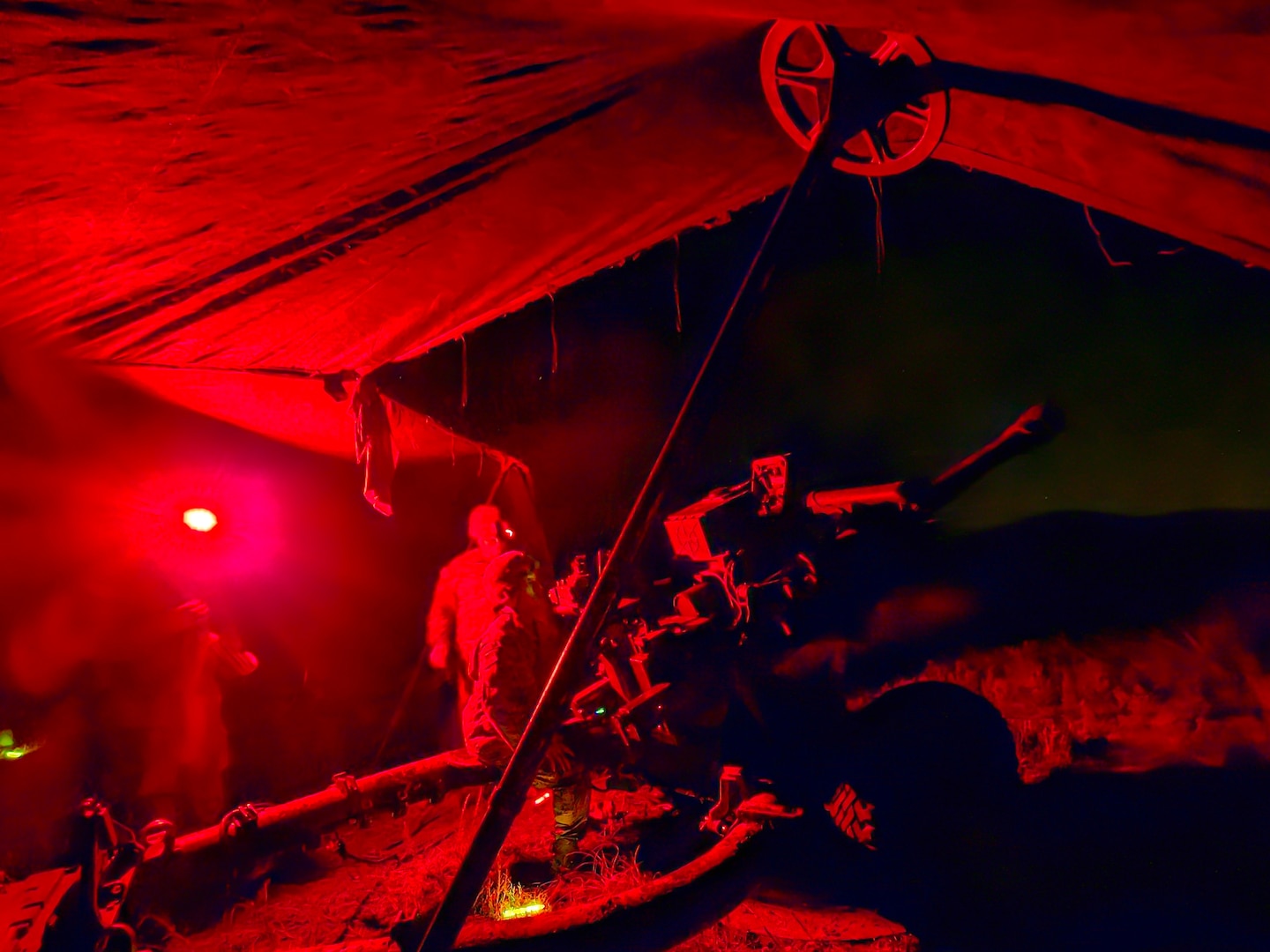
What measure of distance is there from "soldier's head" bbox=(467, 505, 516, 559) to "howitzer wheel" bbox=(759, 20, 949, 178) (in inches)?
179

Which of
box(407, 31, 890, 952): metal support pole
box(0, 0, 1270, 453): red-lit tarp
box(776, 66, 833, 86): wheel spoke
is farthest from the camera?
box(776, 66, 833, 86): wheel spoke

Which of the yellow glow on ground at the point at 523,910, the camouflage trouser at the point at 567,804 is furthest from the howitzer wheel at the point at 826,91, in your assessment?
the yellow glow on ground at the point at 523,910

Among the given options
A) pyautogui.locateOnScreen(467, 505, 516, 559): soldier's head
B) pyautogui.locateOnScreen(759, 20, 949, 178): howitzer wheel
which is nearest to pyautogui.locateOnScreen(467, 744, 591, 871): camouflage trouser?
pyautogui.locateOnScreen(467, 505, 516, 559): soldier's head

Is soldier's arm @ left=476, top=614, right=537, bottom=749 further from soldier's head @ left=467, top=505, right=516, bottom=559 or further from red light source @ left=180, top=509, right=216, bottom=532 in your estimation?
red light source @ left=180, top=509, right=216, bottom=532

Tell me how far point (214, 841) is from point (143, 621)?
12.2 ft

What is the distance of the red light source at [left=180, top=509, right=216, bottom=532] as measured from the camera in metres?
6.21

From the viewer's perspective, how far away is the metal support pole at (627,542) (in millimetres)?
1814

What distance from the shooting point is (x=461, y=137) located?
2.50m

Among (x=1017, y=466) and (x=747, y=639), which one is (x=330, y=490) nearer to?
(x=747, y=639)

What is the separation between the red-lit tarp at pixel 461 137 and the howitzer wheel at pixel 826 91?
13 centimetres

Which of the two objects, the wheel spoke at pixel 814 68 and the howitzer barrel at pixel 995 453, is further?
the howitzer barrel at pixel 995 453

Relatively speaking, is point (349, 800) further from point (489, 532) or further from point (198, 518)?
point (198, 518)

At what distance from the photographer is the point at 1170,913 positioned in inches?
133

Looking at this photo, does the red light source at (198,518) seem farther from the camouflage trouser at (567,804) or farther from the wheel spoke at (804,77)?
the wheel spoke at (804,77)
